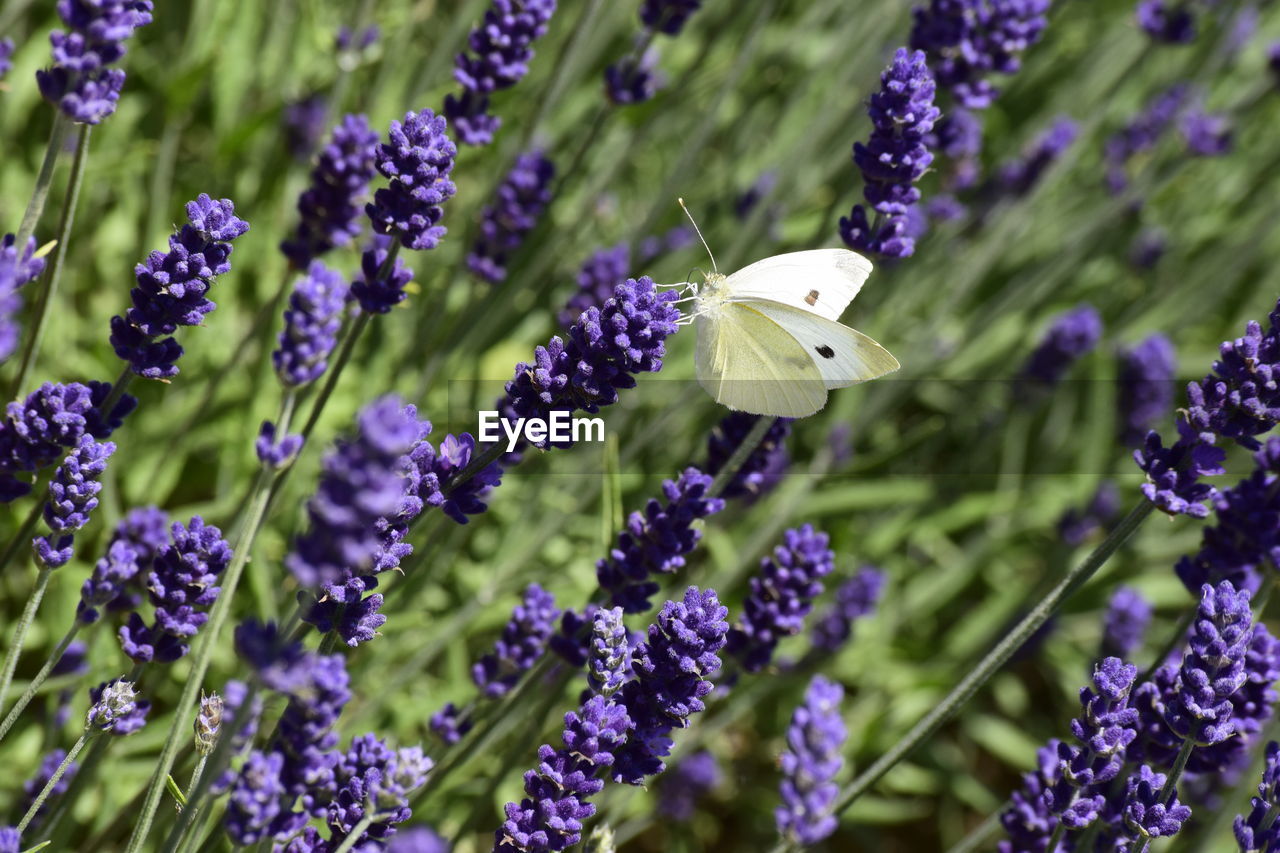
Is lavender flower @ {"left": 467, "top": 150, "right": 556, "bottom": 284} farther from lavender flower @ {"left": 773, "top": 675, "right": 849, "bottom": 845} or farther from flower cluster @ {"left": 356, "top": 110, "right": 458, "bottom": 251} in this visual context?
lavender flower @ {"left": 773, "top": 675, "right": 849, "bottom": 845}

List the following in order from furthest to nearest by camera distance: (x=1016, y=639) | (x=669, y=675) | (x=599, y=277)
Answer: (x=599, y=277), (x=1016, y=639), (x=669, y=675)

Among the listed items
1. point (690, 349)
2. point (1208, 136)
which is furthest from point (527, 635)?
point (1208, 136)

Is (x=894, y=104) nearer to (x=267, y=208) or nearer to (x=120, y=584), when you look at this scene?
(x=120, y=584)

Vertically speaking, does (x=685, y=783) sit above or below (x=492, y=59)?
below

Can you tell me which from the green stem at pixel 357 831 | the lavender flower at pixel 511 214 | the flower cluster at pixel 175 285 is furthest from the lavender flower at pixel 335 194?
the green stem at pixel 357 831

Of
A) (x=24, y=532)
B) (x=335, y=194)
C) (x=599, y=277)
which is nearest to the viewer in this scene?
(x=24, y=532)

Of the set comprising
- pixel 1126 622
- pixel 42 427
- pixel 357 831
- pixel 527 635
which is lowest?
pixel 1126 622

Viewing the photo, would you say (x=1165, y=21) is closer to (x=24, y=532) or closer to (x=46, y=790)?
(x=24, y=532)

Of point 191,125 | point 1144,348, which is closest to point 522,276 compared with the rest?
point 191,125
